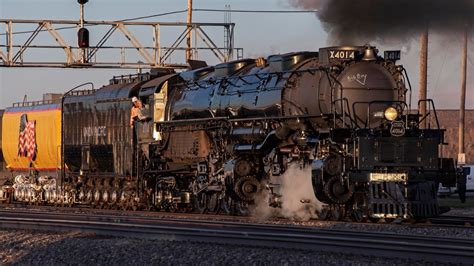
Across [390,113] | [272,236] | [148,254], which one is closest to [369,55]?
[390,113]

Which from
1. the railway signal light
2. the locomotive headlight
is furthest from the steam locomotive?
the railway signal light

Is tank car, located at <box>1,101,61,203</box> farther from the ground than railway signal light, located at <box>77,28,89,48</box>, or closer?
closer

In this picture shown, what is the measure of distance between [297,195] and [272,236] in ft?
19.6

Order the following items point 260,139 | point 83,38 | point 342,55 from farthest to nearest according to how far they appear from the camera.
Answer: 1. point 83,38
2. point 260,139
3. point 342,55

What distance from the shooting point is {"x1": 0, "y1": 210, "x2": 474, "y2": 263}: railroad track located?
14383 millimetres

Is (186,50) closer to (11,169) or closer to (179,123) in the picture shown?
(11,169)

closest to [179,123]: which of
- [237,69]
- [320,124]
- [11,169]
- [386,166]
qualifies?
[237,69]

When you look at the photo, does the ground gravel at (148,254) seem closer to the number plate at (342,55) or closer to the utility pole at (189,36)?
the number plate at (342,55)

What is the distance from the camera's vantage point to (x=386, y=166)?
21.7m

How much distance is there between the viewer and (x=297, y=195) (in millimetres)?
23250

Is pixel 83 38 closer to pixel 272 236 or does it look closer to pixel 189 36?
pixel 189 36

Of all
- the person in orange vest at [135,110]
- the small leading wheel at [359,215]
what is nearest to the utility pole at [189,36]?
the person in orange vest at [135,110]

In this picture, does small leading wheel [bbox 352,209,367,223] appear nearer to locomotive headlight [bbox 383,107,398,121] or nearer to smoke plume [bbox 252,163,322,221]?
smoke plume [bbox 252,163,322,221]

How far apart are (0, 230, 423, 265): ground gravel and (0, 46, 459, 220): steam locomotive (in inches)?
235
